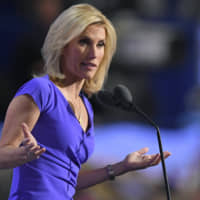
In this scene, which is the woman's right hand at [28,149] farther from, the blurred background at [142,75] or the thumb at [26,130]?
the blurred background at [142,75]

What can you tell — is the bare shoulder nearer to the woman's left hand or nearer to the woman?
the woman

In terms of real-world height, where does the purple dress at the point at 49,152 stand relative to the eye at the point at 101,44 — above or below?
below

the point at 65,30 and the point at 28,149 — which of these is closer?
the point at 28,149

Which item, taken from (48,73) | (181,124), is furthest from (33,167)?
(181,124)

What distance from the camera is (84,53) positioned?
2162 mm

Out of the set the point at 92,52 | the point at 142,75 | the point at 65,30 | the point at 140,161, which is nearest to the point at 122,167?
the point at 140,161

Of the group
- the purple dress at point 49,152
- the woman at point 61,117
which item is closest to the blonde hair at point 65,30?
the woman at point 61,117

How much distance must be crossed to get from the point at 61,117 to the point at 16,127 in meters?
0.22

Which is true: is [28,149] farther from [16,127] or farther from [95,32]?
[95,32]

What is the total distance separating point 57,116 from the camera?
2053mm

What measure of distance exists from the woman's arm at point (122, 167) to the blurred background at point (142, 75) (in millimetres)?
2309

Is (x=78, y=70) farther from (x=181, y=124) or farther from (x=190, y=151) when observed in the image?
(x=181, y=124)

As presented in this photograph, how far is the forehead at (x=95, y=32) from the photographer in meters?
2.16

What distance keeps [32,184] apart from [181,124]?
16.7 ft
